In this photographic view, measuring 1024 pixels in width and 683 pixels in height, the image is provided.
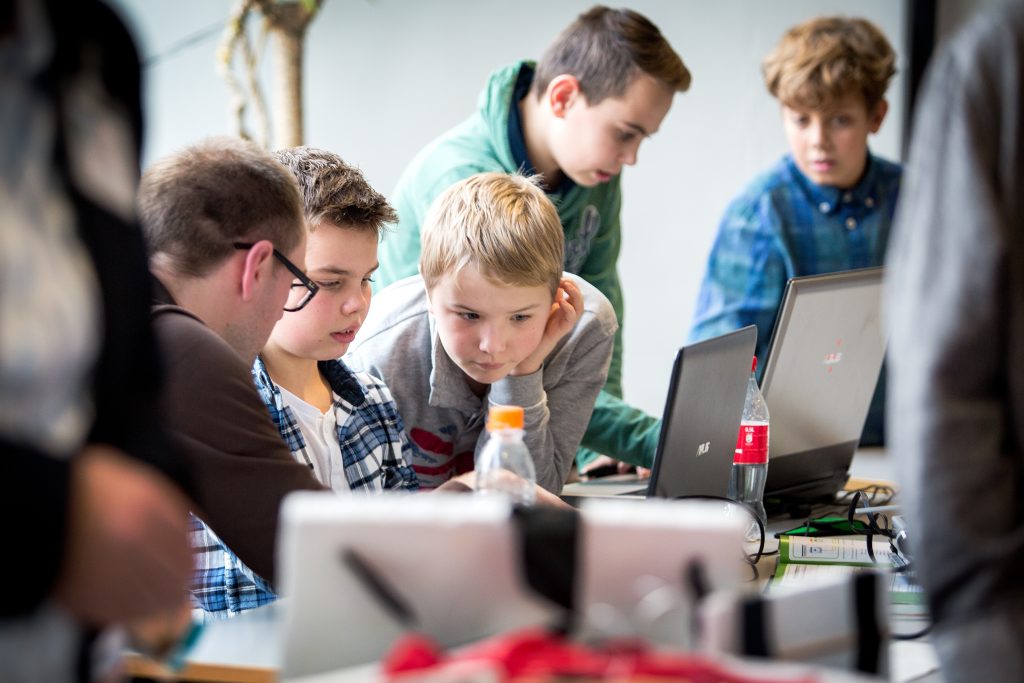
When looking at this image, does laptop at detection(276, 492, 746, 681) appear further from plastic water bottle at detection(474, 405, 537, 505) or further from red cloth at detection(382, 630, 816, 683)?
plastic water bottle at detection(474, 405, 537, 505)

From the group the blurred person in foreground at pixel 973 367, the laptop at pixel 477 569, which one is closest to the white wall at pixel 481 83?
the blurred person in foreground at pixel 973 367

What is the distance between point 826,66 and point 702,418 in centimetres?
132

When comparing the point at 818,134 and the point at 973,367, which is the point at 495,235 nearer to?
the point at 973,367

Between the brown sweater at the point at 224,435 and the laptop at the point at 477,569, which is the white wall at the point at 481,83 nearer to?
the brown sweater at the point at 224,435

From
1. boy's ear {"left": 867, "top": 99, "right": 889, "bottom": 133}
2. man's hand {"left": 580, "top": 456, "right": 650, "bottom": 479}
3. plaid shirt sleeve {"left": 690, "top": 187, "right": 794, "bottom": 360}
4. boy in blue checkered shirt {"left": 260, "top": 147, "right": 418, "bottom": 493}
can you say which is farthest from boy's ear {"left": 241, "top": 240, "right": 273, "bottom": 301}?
boy's ear {"left": 867, "top": 99, "right": 889, "bottom": 133}

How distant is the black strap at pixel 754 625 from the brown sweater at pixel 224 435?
653mm

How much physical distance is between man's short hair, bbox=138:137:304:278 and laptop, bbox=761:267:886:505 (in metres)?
0.84

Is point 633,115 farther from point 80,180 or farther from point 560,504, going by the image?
point 80,180

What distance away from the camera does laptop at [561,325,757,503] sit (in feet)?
5.29

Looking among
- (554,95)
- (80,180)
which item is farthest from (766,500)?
(80,180)

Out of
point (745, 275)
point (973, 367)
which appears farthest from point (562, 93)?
A: point (973, 367)

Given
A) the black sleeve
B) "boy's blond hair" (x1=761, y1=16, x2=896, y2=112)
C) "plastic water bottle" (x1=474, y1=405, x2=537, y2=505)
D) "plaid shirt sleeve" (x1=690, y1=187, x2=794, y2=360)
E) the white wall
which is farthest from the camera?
the white wall

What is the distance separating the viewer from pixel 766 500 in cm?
213

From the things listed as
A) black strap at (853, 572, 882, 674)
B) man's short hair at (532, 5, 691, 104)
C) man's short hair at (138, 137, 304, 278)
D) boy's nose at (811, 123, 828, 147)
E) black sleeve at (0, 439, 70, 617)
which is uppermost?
man's short hair at (532, 5, 691, 104)
